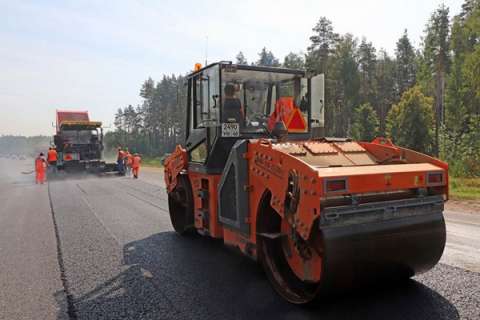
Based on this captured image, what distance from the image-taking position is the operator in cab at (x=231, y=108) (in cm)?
487

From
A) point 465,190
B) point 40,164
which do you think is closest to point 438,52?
point 465,190

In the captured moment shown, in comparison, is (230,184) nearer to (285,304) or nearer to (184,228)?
(285,304)

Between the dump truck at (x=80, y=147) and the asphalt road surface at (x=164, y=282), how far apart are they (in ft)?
43.1

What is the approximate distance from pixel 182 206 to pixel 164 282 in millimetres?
2236

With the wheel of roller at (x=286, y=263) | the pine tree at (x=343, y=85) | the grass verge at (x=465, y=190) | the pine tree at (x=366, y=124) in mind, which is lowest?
the grass verge at (x=465, y=190)

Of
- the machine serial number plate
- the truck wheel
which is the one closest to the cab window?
the machine serial number plate

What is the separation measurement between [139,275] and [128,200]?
626 centimetres

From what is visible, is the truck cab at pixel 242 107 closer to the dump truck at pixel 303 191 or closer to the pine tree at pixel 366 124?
the dump truck at pixel 303 191

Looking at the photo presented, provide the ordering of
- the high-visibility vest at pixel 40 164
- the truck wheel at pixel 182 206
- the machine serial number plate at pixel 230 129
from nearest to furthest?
the machine serial number plate at pixel 230 129 < the truck wheel at pixel 182 206 < the high-visibility vest at pixel 40 164

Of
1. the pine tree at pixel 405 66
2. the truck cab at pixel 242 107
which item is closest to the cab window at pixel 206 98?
the truck cab at pixel 242 107

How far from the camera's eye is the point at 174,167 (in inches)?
236

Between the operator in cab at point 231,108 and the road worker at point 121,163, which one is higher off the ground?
the operator in cab at point 231,108

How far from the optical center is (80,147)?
2017 cm

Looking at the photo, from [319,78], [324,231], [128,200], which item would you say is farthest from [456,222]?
[128,200]
